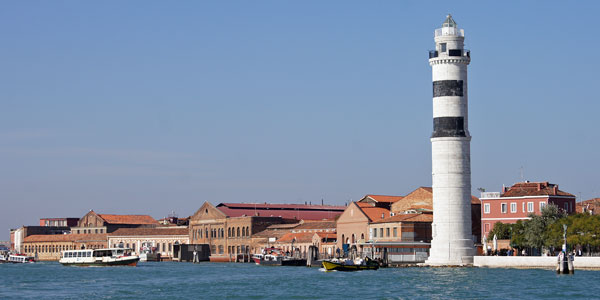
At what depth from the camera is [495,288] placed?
4481 cm

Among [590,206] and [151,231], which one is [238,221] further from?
[590,206]

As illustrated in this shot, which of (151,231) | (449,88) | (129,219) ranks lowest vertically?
(151,231)

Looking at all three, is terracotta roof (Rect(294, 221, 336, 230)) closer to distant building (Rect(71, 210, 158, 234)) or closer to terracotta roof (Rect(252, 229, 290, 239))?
terracotta roof (Rect(252, 229, 290, 239))

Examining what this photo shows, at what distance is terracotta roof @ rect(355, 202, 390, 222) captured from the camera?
8075cm

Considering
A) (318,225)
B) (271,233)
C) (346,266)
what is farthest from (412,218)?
(271,233)

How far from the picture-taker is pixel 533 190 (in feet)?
228

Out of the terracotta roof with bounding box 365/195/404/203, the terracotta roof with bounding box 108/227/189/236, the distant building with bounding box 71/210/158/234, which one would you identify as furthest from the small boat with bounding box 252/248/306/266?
the distant building with bounding box 71/210/158/234

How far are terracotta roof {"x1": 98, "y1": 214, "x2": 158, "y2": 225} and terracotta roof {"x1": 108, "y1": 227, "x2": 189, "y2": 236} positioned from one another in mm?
7099

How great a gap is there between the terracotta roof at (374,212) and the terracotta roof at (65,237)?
48265 millimetres

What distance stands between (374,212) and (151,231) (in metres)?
41.5

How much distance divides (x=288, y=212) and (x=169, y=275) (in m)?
44.5

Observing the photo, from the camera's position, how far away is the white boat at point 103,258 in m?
84.1

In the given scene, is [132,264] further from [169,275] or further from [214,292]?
[214,292]

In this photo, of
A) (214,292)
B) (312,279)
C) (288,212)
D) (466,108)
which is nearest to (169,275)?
(312,279)
